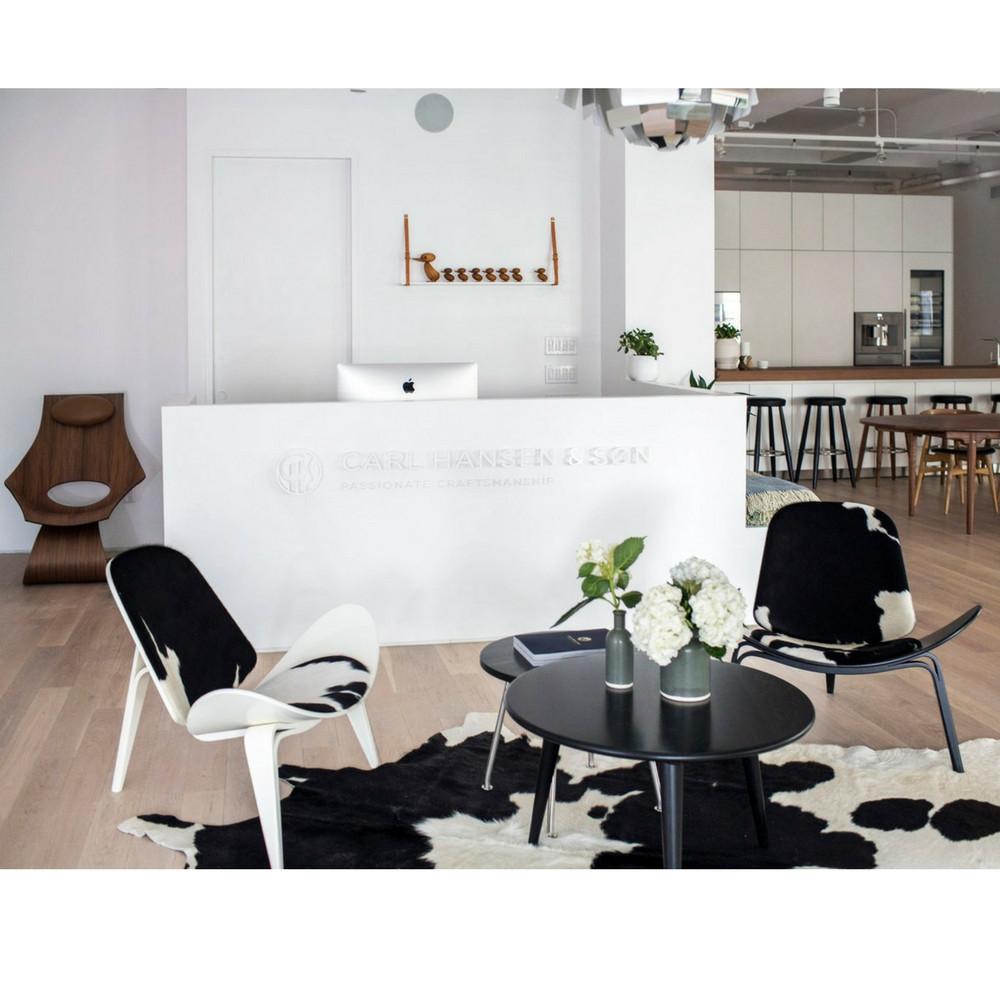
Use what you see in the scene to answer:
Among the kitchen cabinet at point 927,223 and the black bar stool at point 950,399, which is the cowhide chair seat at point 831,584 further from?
the kitchen cabinet at point 927,223

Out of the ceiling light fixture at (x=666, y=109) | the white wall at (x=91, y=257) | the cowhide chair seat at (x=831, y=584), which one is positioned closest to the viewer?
the ceiling light fixture at (x=666, y=109)

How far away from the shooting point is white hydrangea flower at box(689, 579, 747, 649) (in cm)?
277

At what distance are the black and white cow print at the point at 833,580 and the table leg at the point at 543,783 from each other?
46.8 inches

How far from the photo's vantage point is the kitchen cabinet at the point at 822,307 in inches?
499

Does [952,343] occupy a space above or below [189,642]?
above

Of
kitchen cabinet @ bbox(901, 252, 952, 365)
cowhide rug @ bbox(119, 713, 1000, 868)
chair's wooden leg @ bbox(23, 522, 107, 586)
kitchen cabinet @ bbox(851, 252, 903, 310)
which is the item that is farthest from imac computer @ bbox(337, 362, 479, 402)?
kitchen cabinet @ bbox(901, 252, 952, 365)

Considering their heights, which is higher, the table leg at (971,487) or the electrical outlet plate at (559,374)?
the electrical outlet plate at (559,374)

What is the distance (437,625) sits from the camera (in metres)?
5.35

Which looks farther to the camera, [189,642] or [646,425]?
[646,425]

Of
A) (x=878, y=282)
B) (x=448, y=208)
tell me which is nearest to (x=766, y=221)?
(x=878, y=282)

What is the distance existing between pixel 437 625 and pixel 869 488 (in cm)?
622

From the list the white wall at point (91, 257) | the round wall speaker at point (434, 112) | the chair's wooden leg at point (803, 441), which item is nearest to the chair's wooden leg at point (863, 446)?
the chair's wooden leg at point (803, 441)
